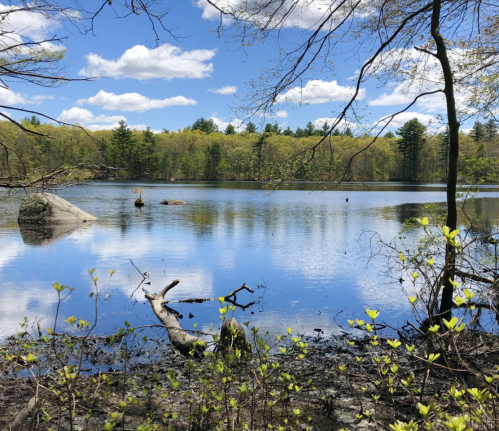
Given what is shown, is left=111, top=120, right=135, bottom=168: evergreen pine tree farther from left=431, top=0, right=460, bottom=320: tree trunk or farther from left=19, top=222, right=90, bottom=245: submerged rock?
left=431, top=0, right=460, bottom=320: tree trunk

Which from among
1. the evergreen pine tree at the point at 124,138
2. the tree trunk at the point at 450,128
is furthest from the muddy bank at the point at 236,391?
the evergreen pine tree at the point at 124,138

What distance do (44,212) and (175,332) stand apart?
16090 mm

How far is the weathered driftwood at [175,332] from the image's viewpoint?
551cm

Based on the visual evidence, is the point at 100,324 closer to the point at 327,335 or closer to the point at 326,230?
the point at 327,335

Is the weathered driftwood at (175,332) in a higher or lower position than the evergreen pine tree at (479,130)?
lower

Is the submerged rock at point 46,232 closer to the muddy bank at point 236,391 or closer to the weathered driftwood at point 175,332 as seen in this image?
the weathered driftwood at point 175,332

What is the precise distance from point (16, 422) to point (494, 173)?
29.7 feet

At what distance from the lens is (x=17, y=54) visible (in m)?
5.43

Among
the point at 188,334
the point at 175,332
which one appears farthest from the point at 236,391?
the point at 175,332

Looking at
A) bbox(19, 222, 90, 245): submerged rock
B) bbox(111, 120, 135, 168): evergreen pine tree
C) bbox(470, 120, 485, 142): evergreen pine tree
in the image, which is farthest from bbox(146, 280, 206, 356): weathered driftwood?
bbox(111, 120, 135, 168): evergreen pine tree

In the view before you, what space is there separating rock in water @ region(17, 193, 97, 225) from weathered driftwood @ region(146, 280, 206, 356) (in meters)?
13.6

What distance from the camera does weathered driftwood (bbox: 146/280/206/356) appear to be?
5.51 m

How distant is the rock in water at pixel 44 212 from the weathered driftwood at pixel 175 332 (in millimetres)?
13562

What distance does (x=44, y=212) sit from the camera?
19500 mm
